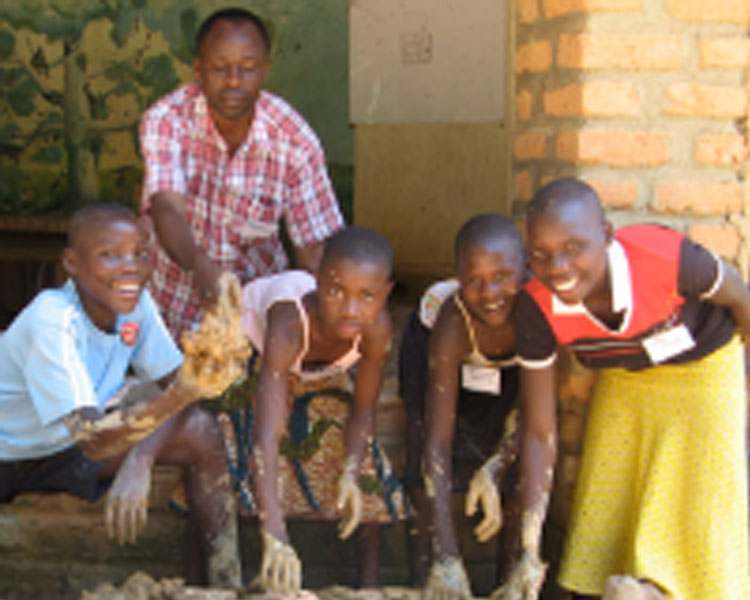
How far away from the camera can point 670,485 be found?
2.51 meters

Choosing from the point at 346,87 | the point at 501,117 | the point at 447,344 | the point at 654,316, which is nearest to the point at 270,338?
the point at 447,344

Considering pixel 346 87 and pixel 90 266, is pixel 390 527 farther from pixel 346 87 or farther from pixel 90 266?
pixel 346 87

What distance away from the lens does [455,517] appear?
282 centimetres

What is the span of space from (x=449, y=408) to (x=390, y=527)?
530 mm

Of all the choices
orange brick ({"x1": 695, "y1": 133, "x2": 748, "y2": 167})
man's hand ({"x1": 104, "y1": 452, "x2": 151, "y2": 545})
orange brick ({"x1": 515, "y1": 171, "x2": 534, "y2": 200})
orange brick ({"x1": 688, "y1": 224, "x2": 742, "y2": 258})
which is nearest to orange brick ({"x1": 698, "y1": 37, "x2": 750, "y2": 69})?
orange brick ({"x1": 695, "y1": 133, "x2": 748, "y2": 167})

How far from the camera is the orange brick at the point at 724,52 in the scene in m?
2.59

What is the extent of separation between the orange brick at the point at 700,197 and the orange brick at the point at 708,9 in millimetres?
466

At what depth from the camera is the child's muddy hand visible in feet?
8.23

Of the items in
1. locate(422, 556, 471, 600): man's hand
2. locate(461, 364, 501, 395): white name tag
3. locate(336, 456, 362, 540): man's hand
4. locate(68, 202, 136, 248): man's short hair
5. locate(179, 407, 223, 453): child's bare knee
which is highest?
locate(68, 202, 136, 248): man's short hair

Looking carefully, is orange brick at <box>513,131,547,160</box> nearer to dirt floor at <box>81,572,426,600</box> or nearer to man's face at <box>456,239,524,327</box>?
man's face at <box>456,239,524,327</box>

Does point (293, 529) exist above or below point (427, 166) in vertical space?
below

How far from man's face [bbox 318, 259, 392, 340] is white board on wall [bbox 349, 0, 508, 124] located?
2590mm

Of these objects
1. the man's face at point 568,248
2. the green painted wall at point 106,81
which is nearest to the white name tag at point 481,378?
the man's face at point 568,248

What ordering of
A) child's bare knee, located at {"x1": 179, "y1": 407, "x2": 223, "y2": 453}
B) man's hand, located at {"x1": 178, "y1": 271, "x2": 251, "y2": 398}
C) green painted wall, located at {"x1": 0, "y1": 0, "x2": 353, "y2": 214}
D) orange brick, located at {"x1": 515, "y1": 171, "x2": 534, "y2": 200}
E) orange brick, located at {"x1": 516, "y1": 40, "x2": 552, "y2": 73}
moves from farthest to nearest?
green painted wall, located at {"x1": 0, "y1": 0, "x2": 353, "y2": 214} → orange brick, located at {"x1": 515, "y1": 171, "x2": 534, "y2": 200} → orange brick, located at {"x1": 516, "y1": 40, "x2": 552, "y2": 73} → child's bare knee, located at {"x1": 179, "y1": 407, "x2": 223, "y2": 453} → man's hand, located at {"x1": 178, "y1": 271, "x2": 251, "y2": 398}
